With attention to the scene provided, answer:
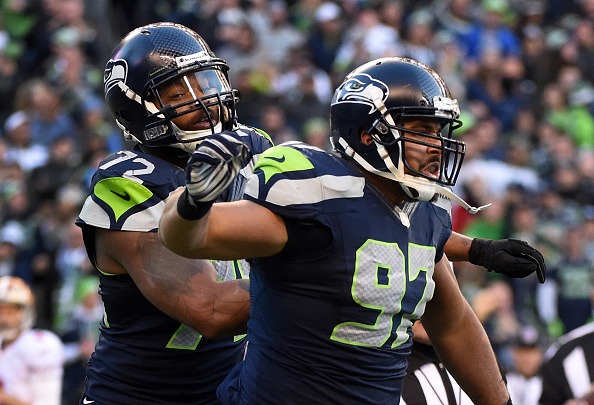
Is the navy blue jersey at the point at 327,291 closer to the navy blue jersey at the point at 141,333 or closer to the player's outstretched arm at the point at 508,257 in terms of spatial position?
the navy blue jersey at the point at 141,333

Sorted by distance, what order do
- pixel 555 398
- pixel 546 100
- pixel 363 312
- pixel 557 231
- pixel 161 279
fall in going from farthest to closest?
1. pixel 546 100
2. pixel 557 231
3. pixel 555 398
4. pixel 161 279
5. pixel 363 312

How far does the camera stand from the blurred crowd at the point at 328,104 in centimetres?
905

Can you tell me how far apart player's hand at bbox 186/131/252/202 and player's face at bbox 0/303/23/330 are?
4548 mm

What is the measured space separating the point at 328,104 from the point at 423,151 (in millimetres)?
8037

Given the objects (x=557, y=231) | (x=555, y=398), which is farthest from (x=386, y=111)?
(x=557, y=231)

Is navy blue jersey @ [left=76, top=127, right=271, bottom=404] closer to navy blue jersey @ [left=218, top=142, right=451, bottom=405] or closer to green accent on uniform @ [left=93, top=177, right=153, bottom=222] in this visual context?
green accent on uniform @ [left=93, top=177, right=153, bottom=222]

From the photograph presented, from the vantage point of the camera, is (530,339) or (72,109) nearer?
(530,339)

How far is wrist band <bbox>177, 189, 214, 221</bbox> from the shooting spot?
2.42 meters

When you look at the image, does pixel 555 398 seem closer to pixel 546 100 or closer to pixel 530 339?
pixel 530 339

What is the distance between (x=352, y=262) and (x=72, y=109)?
810 cm

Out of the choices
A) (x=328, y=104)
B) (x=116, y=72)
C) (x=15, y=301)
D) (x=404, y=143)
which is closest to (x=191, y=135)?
(x=116, y=72)

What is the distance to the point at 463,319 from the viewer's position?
3.37 meters

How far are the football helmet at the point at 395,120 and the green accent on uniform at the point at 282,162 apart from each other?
23 centimetres

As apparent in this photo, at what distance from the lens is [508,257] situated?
3316 millimetres
